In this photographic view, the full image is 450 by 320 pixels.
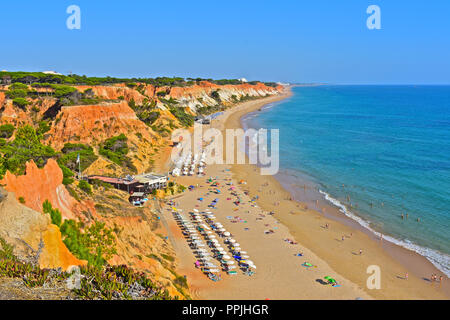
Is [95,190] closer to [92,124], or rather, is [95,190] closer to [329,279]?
[329,279]

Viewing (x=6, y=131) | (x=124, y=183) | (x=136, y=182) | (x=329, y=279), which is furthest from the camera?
(x=6, y=131)

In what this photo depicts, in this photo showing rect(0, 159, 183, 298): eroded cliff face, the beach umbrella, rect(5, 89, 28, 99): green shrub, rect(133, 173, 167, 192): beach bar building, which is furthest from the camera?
rect(5, 89, 28, 99): green shrub

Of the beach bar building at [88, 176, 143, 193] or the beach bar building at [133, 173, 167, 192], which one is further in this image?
the beach bar building at [133, 173, 167, 192]

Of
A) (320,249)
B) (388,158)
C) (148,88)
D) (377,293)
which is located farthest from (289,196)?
(148,88)

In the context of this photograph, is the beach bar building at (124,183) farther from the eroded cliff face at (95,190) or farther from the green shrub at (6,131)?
the green shrub at (6,131)

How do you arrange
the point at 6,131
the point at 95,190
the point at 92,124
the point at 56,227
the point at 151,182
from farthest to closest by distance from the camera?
the point at 92,124 < the point at 6,131 < the point at 151,182 < the point at 95,190 < the point at 56,227

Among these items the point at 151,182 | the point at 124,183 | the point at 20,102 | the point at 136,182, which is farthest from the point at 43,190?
the point at 20,102

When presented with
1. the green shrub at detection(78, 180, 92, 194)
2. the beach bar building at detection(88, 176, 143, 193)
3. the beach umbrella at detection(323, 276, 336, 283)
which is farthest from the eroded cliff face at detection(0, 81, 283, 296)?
the beach umbrella at detection(323, 276, 336, 283)

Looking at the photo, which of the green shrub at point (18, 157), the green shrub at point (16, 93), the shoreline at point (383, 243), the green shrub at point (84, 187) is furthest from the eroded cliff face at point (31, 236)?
Result: the green shrub at point (16, 93)

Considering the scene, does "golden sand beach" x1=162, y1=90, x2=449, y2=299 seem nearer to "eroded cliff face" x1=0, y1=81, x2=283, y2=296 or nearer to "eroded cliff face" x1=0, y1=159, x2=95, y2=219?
"eroded cliff face" x1=0, y1=81, x2=283, y2=296
